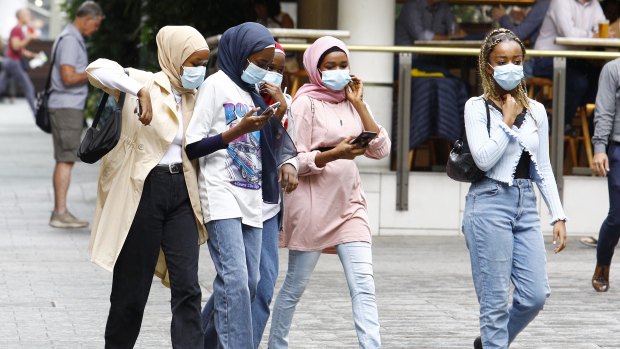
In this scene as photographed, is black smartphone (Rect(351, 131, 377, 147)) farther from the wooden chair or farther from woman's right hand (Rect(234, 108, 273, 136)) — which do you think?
the wooden chair

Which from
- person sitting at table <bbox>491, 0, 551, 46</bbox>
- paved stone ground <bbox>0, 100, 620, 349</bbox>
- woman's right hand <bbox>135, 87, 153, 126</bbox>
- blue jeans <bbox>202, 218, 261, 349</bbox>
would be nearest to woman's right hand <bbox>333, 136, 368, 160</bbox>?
Result: blue jeans <bbox>202, 218, 261, 349</bbox>

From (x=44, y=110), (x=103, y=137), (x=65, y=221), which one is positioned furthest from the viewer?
(x=65, y=221)

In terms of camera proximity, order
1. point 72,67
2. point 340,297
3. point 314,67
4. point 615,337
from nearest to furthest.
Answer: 1. point 314,67
2. point 615,337
3. point 340,297
4. point 72,67

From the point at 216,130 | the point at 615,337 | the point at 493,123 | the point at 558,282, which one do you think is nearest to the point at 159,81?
the point at 216,130

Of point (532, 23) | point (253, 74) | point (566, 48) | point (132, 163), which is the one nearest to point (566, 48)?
point (566, 48)

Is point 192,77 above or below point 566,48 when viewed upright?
above

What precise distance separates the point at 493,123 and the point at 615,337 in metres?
2.07

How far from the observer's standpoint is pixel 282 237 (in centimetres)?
722

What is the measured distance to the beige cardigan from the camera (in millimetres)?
6574

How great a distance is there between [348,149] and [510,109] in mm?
765

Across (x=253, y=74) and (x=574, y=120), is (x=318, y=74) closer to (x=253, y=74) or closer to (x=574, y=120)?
(x=253, y=74)

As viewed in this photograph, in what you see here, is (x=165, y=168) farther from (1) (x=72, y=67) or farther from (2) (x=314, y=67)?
(1) (x=72, y=67)

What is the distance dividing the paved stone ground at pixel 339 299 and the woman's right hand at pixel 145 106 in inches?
67.8

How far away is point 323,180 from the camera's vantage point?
710 cm
